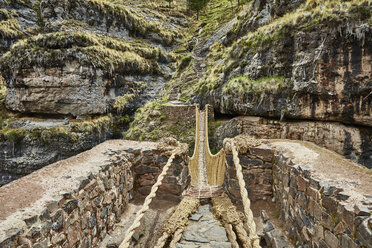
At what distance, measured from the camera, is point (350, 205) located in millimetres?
A: 1670

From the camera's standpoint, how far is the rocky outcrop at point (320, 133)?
621 centimetres

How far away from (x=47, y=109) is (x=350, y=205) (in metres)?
20.2

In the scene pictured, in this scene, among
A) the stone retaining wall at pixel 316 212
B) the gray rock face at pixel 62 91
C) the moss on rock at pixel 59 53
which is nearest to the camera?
the stone retaining wall at pixel 316 212

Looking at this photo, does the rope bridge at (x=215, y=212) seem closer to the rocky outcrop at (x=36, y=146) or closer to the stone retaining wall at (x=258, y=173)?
the stone retaining wall at (x=258, y=173)

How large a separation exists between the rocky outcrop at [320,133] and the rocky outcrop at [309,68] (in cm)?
29

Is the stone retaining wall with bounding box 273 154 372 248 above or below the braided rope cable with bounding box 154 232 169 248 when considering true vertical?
above

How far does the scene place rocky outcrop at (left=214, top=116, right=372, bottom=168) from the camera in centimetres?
621

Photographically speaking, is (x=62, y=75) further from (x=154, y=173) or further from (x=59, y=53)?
(x=154, y=173)

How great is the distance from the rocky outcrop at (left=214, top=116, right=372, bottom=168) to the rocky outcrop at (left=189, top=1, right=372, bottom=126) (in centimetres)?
29

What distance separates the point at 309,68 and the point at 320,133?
234 cm

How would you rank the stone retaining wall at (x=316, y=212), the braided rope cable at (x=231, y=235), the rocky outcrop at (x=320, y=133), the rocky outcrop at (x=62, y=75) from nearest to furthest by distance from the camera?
1. the stone retaining wall at (x=316, y=212)
2. the braided rope cable at (x=231, y=235)
3. the rocky outcrop at (x=320, y=133)
4. the rocky outcrop at (x=62, y=75)

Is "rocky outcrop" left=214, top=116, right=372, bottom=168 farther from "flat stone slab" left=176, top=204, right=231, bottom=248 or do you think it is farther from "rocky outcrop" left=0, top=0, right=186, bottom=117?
"rocky outcrop" left=0, top=0, right=186, bottom=117

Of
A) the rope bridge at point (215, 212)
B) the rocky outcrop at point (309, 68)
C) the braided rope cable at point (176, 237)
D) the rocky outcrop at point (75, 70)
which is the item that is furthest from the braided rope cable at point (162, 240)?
the rocky outcrop at point (75, 70)

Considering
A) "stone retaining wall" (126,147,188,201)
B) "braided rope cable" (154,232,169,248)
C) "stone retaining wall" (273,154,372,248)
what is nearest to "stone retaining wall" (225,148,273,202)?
"stone retaining wall" (273,154,372,248)
